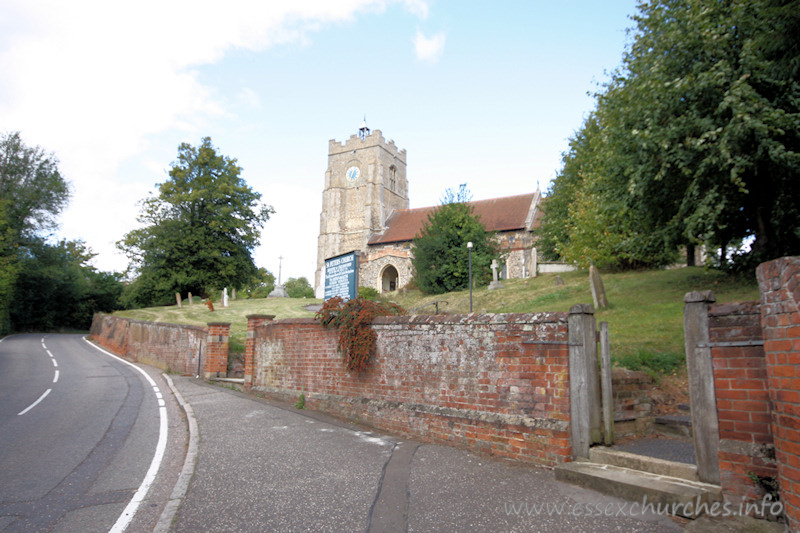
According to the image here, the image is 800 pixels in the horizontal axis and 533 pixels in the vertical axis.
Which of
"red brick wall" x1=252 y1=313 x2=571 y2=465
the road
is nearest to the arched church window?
the road

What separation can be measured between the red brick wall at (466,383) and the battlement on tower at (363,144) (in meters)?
56.4

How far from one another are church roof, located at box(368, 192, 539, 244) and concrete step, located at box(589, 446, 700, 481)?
113ft

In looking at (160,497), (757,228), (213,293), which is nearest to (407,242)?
(213,293)

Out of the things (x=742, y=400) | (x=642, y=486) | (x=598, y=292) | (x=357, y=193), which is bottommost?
(x=642, y=486)

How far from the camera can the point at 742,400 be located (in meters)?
3.79

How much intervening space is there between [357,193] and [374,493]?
57.5 m

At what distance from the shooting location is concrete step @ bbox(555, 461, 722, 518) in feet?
12.7

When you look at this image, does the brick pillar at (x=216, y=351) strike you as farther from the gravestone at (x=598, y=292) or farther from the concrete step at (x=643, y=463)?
the gravestone at (x=598, y=292)

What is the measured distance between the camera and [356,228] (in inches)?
2344

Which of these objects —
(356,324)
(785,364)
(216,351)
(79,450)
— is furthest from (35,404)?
(785,364)

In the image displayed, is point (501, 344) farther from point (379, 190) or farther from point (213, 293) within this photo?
point (379, 190)

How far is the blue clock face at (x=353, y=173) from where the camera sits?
205 ft

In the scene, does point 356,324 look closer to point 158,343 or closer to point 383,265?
point 158,343

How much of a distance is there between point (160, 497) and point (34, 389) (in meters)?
10.7
